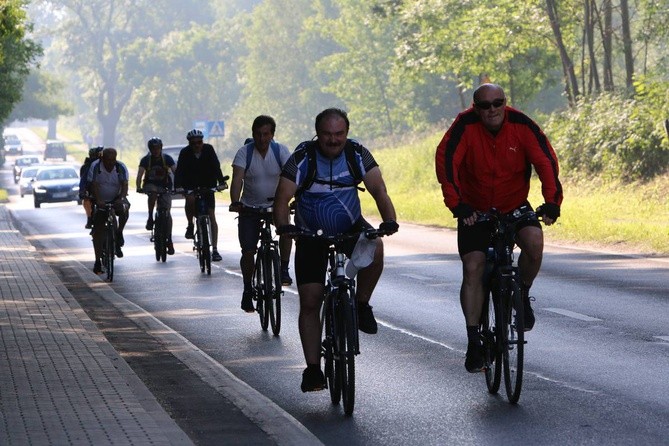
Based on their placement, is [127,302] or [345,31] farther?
[345,31]

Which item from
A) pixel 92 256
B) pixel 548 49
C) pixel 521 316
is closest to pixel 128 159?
pixel 548 49

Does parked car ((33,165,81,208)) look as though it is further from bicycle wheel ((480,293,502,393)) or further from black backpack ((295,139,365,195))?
black backpack ((295,139,365,195))

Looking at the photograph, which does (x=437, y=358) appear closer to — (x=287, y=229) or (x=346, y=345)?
(x=346, y=345)

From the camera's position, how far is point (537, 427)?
26.4 feet

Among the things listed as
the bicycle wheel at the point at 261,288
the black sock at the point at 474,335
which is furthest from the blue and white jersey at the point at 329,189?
the bicycle wheel at the point at 261,288

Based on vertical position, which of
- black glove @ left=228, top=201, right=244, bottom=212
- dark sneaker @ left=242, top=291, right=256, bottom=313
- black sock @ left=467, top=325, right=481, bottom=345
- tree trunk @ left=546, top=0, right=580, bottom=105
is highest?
tree trunk @ left=546, top=0, right=580, bottom=105

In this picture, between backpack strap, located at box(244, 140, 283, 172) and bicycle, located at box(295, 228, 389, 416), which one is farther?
backpack strap, located at box(244, 140, 283, 172)

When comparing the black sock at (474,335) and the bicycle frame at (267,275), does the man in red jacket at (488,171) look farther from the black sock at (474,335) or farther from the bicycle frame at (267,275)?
the bicycle frame at (267,275)

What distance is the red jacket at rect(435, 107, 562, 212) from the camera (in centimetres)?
884

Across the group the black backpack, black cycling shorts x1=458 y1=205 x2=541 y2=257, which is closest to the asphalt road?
black cycling shorts x1=458 y1=205 x2=541 y2=257

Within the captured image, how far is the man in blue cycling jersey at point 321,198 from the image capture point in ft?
28.6

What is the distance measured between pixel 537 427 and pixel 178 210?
36896mm

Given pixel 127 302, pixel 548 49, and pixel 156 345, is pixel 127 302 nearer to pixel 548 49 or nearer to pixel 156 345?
pixel 156 345

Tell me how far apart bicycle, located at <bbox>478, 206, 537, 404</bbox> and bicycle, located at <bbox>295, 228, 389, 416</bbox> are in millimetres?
713
